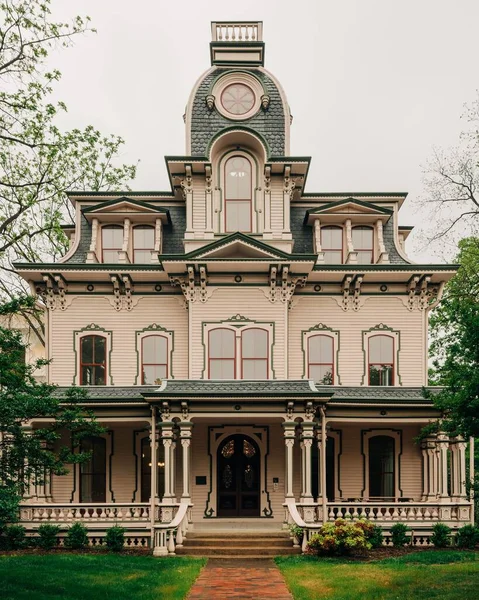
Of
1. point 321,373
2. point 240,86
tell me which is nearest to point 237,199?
point 240,86

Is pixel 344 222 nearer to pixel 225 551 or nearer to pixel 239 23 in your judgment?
pixel 239 23

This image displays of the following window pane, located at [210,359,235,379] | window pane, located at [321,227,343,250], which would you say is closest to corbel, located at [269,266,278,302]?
window pane, located at [210,359,235,379]

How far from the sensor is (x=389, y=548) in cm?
2066

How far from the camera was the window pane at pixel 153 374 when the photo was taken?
24.9m

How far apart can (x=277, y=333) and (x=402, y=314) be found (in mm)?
4607

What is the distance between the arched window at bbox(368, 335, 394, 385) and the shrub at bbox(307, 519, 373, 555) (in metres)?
7.13

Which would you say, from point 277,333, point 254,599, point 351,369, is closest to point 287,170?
point 277,333

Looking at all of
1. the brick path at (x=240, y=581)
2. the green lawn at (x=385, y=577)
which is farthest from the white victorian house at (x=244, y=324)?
the brick path at (x=240, y=581)

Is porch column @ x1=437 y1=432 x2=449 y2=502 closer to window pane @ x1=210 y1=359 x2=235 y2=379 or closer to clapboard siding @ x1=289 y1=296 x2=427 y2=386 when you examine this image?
clapboard siding @ x1=289 y1=296 x2=427 y2=386

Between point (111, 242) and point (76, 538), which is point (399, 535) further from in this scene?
point (111, 242)

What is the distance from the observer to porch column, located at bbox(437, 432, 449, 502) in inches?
878

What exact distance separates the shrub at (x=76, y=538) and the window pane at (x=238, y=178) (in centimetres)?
1225

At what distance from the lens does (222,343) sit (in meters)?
24.5

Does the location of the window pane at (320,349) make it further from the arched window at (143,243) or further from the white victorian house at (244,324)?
the arched window at (143,243)
